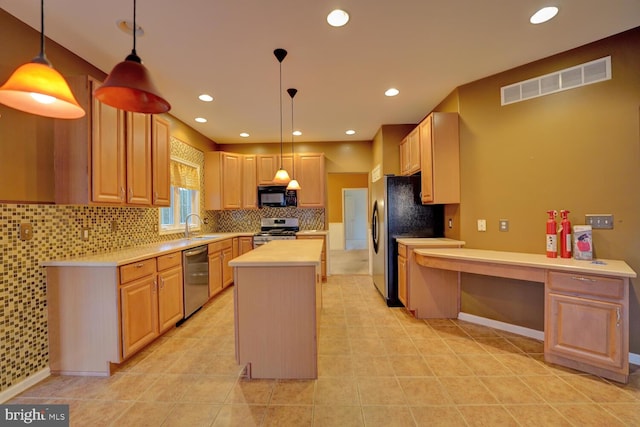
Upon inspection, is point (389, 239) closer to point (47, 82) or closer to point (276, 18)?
point (276, 18)

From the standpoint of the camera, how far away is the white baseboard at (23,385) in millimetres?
1738

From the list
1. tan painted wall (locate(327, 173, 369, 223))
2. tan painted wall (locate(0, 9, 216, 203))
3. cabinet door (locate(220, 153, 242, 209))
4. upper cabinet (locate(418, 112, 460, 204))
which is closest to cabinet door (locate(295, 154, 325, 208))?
cabinet door (locate(220, 153, 242, 209))

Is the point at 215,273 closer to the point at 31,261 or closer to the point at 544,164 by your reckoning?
the point at 31,261

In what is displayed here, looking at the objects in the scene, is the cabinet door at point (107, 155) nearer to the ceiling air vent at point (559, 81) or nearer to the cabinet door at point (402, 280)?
the cabinet door at point (402, 280)

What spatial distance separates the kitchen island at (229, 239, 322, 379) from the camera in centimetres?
195

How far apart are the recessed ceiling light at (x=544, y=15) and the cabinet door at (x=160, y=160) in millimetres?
3478

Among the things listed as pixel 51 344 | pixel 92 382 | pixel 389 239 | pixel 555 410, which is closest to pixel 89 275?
pixel 51 344

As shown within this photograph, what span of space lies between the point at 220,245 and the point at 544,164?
13.3 feet

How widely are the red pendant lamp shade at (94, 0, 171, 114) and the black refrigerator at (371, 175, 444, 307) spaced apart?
2726 millimetres

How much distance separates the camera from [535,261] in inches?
85.4

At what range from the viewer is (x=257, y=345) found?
6.47 ft

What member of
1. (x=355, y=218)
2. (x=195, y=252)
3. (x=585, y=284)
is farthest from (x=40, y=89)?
(x=355, y=218)

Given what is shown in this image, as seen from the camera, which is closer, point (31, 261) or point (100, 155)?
point (31, 261)

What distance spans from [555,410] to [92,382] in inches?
126
